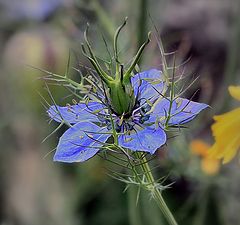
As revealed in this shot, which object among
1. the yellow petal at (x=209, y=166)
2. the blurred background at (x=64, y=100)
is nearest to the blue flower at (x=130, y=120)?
the blurred background at (x=64, y=100)

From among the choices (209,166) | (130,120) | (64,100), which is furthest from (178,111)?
(64,100)

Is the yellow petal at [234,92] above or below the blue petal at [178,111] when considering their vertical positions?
below

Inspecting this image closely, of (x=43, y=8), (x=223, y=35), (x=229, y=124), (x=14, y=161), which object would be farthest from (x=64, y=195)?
(x=229, y=124)

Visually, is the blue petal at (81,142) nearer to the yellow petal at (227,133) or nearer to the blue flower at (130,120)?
the blue flower at (130,120)

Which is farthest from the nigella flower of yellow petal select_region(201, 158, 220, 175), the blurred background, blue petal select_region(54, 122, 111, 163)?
yellow petal select_region(201, 158, 220, 175)

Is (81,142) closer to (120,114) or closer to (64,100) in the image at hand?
(120,114)

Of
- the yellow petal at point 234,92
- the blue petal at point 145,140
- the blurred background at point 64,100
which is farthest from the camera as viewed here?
the blurred background at point 64,100

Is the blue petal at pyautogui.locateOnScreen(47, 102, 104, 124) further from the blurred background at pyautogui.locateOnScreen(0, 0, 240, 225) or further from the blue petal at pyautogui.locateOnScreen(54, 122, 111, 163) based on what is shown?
the blurred background at pyautogui.locateOnScreen(0, 0, 240, 225)

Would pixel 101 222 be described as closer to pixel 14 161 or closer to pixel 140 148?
pixel 14 161
